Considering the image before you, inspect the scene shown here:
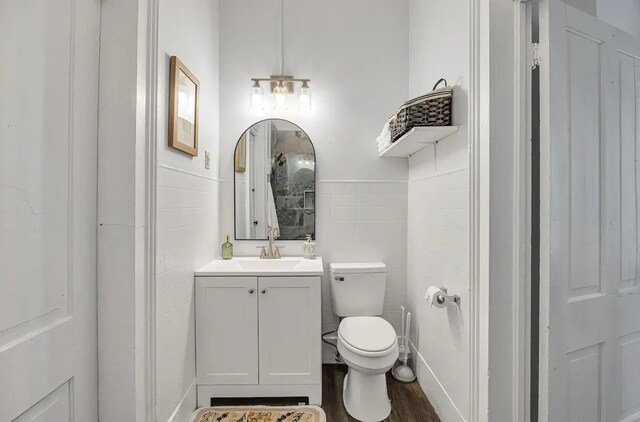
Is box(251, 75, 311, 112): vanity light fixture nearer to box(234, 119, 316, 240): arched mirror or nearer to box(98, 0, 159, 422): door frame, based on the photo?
box(234, 119, 316, 240): arched mirror

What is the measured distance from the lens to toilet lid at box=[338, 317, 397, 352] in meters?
1.55

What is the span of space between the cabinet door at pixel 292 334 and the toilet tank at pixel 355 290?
0.30 m

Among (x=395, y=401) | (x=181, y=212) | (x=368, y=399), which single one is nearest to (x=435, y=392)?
(x=395, y=401)

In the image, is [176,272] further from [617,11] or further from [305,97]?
[617,11]

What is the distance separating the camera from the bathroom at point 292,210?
879mm

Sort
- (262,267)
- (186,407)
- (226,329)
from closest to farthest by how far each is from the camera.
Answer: (186,407) → (226,329) → (262,267)

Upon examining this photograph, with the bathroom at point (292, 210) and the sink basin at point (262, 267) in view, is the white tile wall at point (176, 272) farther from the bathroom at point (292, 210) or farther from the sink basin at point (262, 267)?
the sink basin at point (262, 267)

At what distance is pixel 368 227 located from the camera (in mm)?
2189

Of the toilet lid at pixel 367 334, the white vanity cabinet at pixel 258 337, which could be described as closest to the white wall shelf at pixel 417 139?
the white vanity cabinet at pixel 258 337

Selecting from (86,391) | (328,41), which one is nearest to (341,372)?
(86,391)

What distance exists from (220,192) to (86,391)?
1.41 m

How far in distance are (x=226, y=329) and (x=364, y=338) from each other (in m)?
0.83

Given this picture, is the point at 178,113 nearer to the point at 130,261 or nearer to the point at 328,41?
the point at 130,261

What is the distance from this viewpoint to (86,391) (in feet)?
3.26
